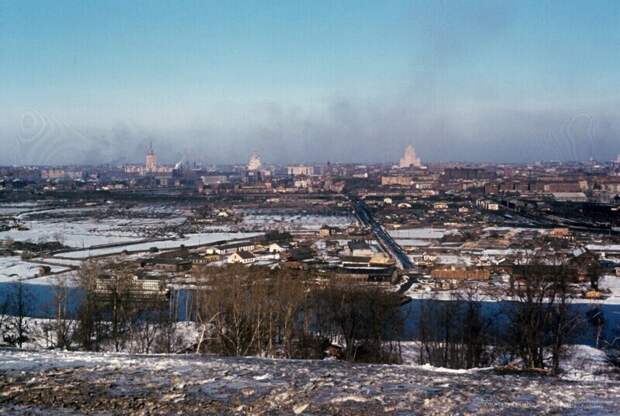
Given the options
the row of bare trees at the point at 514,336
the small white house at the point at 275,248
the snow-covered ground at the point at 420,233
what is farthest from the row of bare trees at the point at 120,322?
the snow-covered ground at the point at 420,233

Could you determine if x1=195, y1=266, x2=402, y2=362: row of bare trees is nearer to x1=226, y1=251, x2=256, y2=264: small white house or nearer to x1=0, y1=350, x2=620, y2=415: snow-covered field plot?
x1=0, y1=350, x2=620, y2=415: snow-covered field plot

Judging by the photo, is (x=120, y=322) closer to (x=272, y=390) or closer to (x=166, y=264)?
(x=272, y=390)

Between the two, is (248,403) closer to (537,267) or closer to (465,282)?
(537,267)

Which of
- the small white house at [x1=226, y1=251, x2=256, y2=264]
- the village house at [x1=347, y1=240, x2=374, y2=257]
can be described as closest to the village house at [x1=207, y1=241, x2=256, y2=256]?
the small white house at [x1=226, y1=251, x2=256, y2=264]

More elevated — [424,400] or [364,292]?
[424,400]

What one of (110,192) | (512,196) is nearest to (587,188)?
(512,196)
